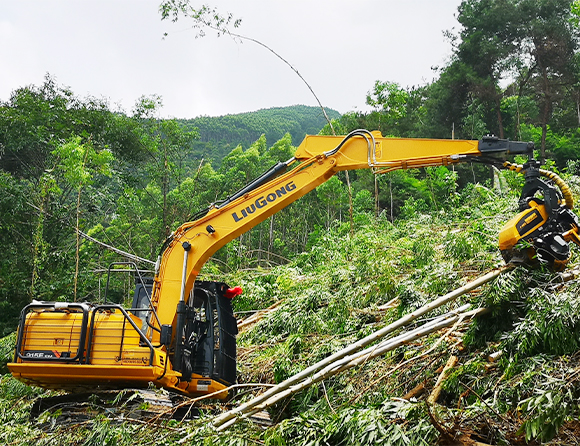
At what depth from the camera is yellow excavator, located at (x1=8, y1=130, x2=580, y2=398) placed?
4809 millimetres

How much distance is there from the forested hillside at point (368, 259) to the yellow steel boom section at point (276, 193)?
1320 millimetres

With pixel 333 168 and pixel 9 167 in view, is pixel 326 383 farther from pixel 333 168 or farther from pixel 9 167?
pixel 9 167

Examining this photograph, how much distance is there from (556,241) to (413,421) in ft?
6.83

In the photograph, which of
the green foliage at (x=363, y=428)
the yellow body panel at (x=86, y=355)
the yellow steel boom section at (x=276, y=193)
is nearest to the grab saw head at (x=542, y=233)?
the yellow steel boom section at (x=276, y=193)

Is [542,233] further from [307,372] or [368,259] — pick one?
[368,259]

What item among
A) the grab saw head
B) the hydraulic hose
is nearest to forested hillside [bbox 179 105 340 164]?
the hydraulic hose

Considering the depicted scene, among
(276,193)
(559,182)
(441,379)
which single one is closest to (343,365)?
(441,379)

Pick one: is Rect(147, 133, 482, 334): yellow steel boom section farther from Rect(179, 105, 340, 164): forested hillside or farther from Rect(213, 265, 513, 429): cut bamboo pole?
Rect(179, 105, 340, 164): forested hillside

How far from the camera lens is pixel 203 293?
638cm

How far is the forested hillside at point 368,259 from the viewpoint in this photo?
3.85 m

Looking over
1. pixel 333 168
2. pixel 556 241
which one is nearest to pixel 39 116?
pixel 333 168

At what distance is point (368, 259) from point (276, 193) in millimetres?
2571

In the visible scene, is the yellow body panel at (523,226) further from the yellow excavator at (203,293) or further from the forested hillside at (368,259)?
the forested hillside at (368,259)

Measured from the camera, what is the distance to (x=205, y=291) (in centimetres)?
634
